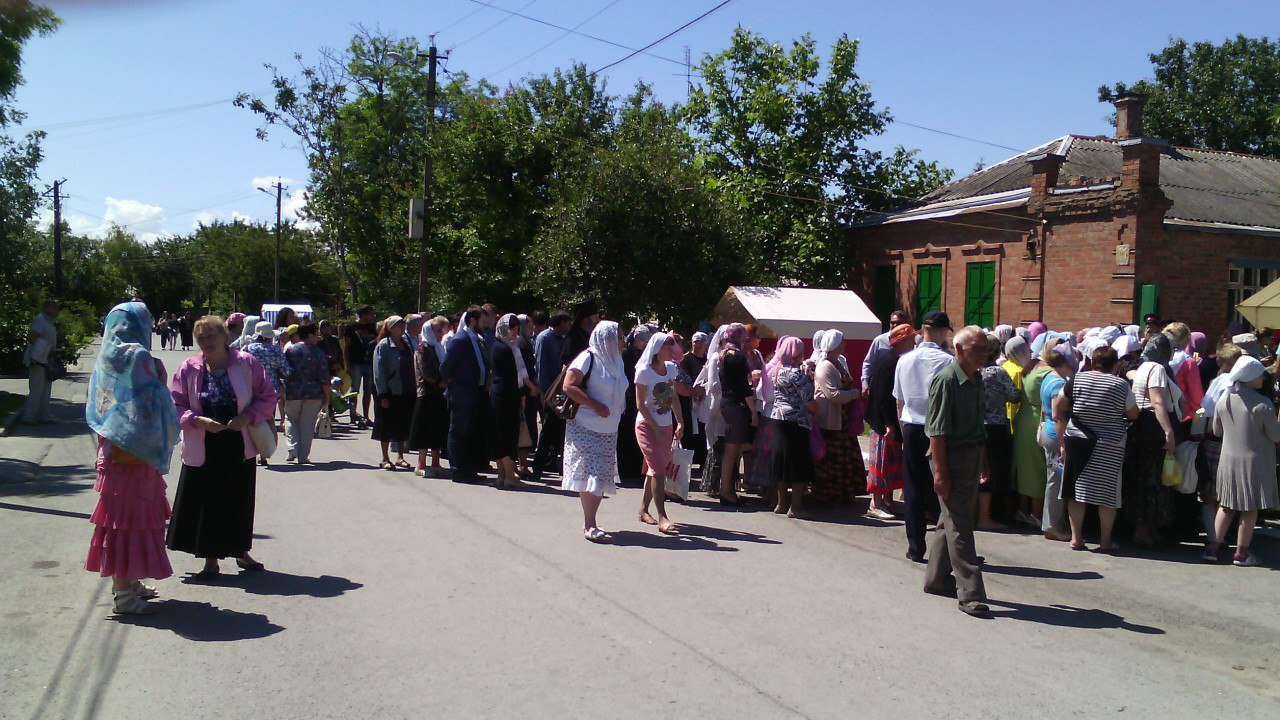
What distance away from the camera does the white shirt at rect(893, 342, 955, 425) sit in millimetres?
7574

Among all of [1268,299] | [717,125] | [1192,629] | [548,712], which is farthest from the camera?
[717,125]

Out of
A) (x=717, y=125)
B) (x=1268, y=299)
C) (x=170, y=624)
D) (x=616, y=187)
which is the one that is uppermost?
(x=717, y=125)

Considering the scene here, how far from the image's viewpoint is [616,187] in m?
20.9

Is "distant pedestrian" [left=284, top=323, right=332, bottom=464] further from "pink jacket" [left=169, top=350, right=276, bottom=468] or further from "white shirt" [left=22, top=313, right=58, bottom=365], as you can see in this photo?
"pink jacket" [left=169, top=350, right=276, bottom=468]

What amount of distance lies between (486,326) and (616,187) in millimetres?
9778

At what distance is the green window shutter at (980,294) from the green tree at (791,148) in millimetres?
4164

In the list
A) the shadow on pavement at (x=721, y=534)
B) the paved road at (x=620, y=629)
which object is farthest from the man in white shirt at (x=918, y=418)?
the shadow on pavement at (x=721, y=534)

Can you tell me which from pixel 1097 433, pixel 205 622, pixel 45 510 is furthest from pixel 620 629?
pixel 45 510

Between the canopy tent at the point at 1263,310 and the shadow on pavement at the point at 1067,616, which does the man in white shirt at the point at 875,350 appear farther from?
the canopy tent at the point at 1263,310

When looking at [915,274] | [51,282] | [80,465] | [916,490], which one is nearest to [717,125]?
[915,274]

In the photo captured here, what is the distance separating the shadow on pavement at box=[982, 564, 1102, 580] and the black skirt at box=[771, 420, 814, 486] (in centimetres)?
212

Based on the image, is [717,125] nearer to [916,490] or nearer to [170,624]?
[916,490]

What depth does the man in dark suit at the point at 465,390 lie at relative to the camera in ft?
36.8

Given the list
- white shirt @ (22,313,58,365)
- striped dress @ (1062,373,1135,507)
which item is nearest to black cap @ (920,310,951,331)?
striped dress @ (1062,373,1135,507)
